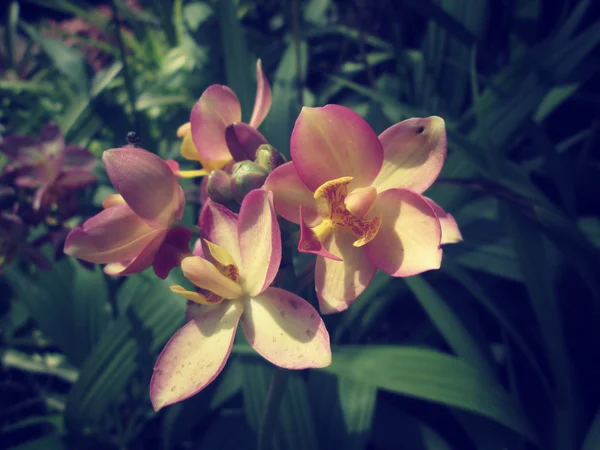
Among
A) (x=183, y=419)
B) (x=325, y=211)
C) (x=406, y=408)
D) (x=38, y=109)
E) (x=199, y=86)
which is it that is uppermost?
(x=325, y=211)

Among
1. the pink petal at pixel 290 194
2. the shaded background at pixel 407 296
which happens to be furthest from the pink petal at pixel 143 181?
the shaded background at pixel 407 296

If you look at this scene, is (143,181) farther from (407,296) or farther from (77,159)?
(407,296)

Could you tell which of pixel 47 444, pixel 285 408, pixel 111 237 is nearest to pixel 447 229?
pixel 111 237

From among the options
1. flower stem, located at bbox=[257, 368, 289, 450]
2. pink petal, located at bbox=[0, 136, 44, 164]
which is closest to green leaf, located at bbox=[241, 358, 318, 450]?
flower stem, located at bbox=[257, 368, 289, 450]

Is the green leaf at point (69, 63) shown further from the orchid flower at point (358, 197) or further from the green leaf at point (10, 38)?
the orchid flower at point (358, 197)

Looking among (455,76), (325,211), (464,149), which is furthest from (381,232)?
(455,76)

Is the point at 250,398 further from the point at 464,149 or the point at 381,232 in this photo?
the point at 464,149

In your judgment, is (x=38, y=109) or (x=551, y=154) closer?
(x=551, y=154)
